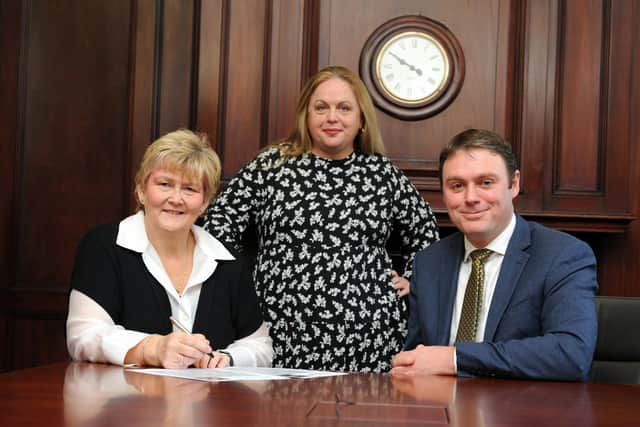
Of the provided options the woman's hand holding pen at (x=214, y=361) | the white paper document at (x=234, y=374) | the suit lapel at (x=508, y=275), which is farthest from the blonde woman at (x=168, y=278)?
the suit lapel at (x=508, y=275)

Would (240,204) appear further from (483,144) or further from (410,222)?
(483,144)

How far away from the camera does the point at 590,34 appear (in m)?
4.12

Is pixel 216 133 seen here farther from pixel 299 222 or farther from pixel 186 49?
pixel 299 222

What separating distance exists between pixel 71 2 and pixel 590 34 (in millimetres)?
2368

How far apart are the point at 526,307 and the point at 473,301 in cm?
14

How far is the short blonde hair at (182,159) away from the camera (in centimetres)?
247

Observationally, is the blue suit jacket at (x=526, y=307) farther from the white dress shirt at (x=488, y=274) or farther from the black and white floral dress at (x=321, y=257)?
the black and white floral dress at (x=321, y=257)

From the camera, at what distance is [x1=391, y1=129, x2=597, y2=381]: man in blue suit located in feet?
6.84

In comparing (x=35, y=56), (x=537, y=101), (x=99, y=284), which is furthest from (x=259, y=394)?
(x=35, y=56)

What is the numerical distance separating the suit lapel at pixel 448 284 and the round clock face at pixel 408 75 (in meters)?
1.76

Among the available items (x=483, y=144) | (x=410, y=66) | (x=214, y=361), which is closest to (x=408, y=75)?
(x=410, y=66)

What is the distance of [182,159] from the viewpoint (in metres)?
2.47

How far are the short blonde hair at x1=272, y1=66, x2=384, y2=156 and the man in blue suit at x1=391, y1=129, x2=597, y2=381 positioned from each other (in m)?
1.08

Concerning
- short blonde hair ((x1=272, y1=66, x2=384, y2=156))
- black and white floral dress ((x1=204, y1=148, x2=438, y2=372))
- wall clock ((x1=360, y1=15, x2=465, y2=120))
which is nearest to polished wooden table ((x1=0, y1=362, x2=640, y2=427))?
black and white floral dress ((x1=204, y1=148, x2=438, y2=372))
